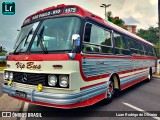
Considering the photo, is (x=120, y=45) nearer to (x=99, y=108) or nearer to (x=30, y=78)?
(x=99, y=108)

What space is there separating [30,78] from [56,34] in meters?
1.31

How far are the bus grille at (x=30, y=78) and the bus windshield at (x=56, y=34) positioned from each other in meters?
0.66

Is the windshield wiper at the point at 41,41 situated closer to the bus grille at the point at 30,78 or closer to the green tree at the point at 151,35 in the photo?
the bus grille at the point at 30,78

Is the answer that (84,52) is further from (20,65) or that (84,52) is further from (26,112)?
(26,112)

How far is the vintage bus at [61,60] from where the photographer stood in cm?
484

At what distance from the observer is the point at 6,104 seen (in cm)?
704

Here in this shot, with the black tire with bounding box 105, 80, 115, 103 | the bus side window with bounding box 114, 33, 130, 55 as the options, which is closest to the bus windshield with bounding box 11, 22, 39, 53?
the black tire with bounding box 105, 80, 115, 103

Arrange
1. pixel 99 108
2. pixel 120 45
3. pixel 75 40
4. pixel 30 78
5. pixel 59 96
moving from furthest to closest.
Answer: pixel 120 45 < pixel 99 108 < pixel 30 78 < pixel 75 40 < pixel 59 96

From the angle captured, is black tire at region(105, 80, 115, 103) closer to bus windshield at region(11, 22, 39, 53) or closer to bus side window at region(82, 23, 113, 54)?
bus side window at region(82, 23, 113, 54)

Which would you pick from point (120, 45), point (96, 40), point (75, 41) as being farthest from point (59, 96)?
point (120, 45)

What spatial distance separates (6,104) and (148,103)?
16.1 ft

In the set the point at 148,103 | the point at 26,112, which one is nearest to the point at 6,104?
the point at 26,112

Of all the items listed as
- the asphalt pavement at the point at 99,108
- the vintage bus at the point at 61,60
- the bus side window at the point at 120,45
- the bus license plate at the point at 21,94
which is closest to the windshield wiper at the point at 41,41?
the vintage bus at the point at 61,60

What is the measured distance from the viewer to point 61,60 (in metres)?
4.87
